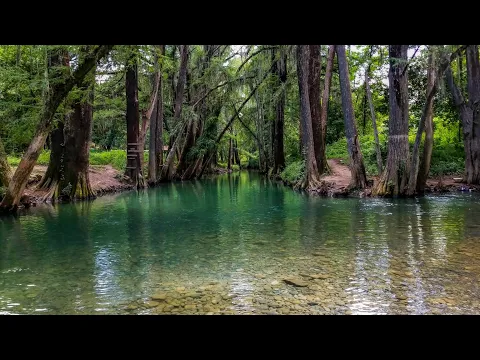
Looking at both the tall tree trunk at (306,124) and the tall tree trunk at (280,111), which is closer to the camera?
the tall tree trunk at (306,124)

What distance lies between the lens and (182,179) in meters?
27.2

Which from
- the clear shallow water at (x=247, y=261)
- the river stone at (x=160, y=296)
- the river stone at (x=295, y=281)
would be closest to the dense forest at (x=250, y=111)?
the clear shallow water at (x=247, y=261)

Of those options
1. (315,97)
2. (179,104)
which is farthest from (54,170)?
(315,97)

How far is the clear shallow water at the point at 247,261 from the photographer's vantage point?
4.62 m

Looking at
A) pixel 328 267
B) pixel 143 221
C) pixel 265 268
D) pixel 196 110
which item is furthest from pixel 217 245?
pixel 196 110

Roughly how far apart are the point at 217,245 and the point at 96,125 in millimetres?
28327

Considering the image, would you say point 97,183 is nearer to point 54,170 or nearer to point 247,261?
point 54,170

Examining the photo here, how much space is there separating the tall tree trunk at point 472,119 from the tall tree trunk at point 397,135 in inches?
137

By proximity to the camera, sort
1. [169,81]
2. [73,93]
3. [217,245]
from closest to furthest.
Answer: [217,245], [73,93], [169,81]

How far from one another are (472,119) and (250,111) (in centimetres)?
1922

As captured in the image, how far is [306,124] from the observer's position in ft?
61.0

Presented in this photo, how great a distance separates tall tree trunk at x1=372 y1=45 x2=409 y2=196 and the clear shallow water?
6.75 ft

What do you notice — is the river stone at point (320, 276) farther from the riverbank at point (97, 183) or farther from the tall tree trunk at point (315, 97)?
the tall tree trunk at point (315, 97)
